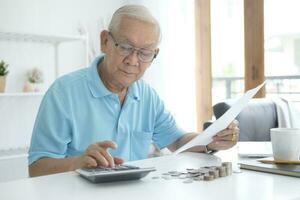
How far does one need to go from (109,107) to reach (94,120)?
8cm

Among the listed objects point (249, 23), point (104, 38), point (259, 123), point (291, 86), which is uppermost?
point (249, 23)

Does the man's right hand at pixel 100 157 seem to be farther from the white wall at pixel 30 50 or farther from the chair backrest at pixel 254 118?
the white wall at pixel 30 50

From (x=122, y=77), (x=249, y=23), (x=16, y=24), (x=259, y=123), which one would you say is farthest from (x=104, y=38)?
(x=249, y=23)

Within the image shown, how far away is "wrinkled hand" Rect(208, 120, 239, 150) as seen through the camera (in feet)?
4.34

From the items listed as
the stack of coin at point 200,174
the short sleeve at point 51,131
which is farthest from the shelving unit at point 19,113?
the stack of coin at point 200,174

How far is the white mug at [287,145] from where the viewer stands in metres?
1.10

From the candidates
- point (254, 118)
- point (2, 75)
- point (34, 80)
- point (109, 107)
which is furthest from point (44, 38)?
point (109, 107)

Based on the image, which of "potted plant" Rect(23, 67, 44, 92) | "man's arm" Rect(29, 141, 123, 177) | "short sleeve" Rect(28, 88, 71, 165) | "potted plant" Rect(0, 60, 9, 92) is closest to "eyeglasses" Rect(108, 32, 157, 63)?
"short sleeve" Rect(28, 88, 71, 165)

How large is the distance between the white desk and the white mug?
5.4 inches

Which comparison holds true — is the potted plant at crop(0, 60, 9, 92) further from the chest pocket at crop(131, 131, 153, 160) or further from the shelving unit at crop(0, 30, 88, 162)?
the chest pocket at crop(131, 131, 153, 160)

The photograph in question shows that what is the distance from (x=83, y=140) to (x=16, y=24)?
6.24ft

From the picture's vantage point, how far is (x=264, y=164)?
106cm

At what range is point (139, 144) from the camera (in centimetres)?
152

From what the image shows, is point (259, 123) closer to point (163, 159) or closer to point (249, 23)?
point (249, 23)
